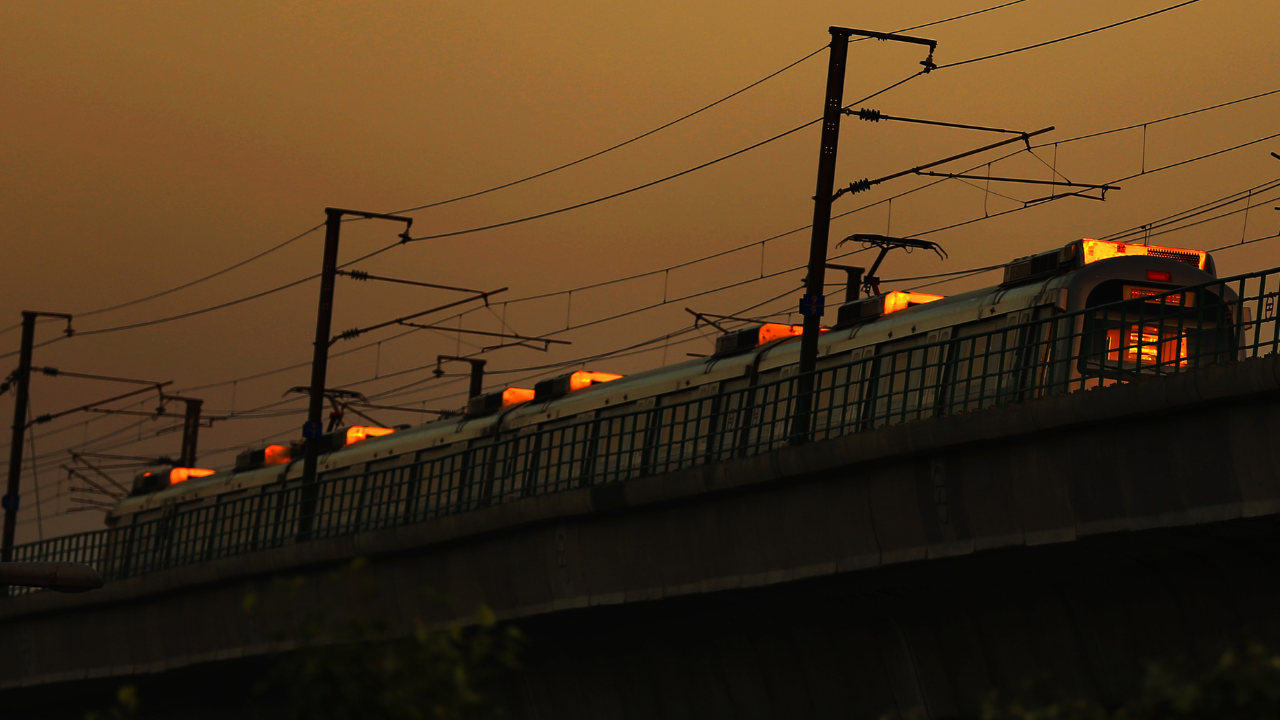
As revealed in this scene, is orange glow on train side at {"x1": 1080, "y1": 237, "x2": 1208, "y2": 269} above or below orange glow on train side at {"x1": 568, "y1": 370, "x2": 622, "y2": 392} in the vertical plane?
above

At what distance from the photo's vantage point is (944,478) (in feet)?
55.5

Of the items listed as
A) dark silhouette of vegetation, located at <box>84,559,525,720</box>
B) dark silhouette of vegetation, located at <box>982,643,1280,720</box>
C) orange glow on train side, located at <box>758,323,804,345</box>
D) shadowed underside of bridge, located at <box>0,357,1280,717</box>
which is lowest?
dark silhouette of vegetation, located at <box>84,559,525,720</box>

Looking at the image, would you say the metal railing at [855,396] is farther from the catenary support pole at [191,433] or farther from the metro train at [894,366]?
the catenary support pole at [191,433]

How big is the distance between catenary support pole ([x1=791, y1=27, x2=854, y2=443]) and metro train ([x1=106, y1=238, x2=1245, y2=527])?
0.84 meters

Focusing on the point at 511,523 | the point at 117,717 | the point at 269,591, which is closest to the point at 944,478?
the point at 511,523

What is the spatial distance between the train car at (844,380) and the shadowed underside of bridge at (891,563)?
633 millimetres

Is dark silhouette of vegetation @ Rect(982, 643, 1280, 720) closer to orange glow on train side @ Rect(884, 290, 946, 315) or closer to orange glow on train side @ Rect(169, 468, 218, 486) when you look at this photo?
orange glow on train side @ Rect(884, 290, 946, 315)

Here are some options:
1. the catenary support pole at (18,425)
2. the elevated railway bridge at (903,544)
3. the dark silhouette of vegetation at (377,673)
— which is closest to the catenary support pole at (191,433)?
the catenary support pole at (18,425)

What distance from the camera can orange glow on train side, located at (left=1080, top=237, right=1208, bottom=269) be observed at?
22156 mm

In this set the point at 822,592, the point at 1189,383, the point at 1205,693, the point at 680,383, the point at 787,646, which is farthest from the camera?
the point at 680,383

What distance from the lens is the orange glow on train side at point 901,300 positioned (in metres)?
24.7

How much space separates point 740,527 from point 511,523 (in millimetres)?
4485

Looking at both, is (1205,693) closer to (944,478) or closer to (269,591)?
(944,478)

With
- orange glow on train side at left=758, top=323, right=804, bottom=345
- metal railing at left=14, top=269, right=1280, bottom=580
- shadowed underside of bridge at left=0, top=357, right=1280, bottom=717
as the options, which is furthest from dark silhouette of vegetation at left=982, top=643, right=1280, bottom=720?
orange glow on train side at left=758, top=323, right=804, bottom=345
